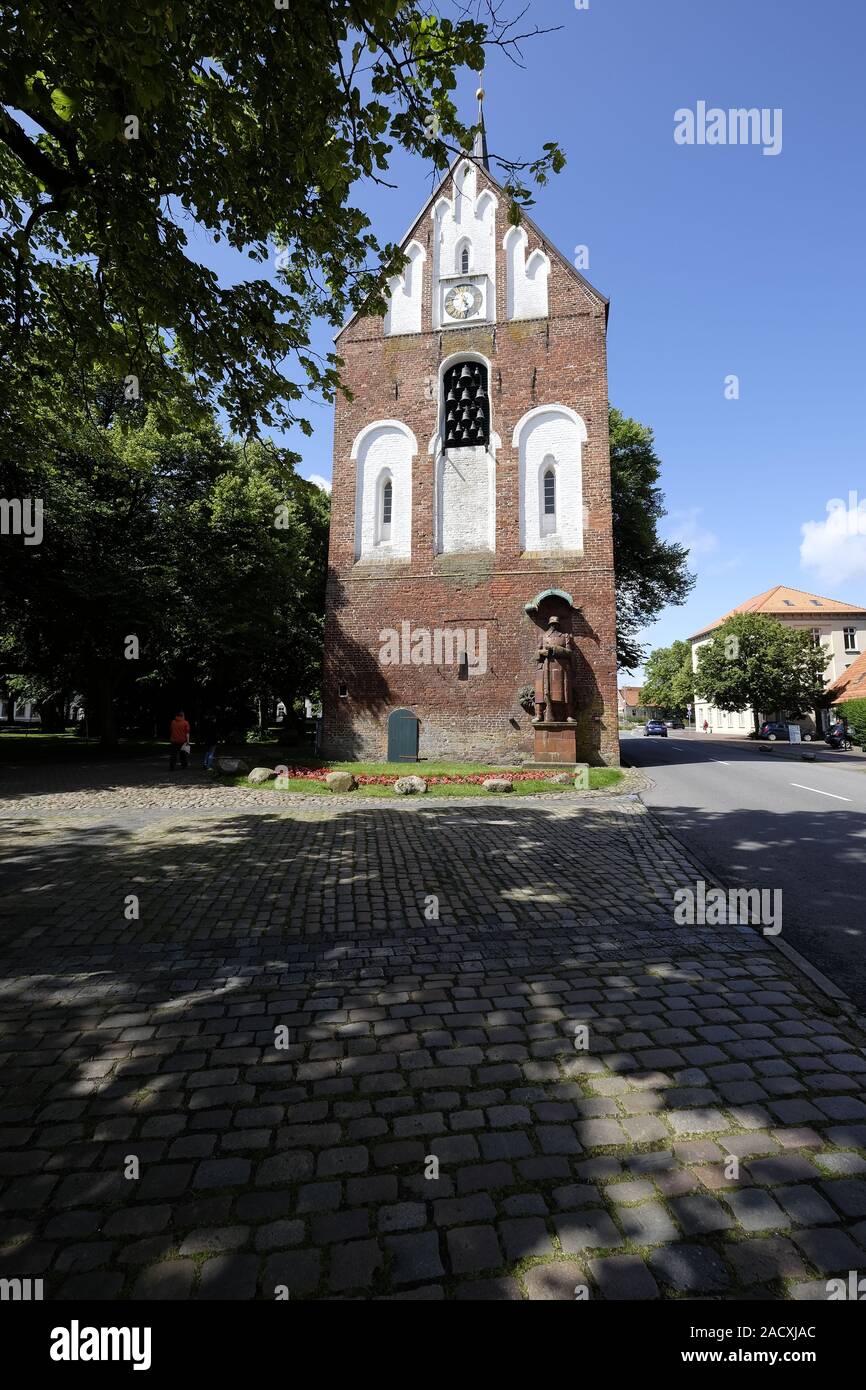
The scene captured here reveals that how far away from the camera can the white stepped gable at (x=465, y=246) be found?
18969 millimetres

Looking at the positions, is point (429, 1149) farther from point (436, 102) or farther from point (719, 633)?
point (719, 633)

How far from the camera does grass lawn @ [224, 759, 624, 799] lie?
1286 centimetres

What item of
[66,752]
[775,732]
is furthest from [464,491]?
[775,732]

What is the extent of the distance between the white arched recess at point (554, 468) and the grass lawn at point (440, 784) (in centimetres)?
691

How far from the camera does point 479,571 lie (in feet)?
59.4

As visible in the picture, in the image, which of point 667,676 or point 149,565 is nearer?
point 149,565

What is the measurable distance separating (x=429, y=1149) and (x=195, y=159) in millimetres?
7631

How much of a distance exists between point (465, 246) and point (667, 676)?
234 ft

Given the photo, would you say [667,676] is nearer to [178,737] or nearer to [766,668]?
[766,668]

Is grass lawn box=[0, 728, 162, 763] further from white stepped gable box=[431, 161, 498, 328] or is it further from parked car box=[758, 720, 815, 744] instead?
parked car box=[758, 720, 815, 744]

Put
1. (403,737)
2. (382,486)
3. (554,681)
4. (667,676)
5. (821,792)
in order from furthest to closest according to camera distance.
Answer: (667,676) < (382,486) < (403,737) < (554,681) < (821,792)

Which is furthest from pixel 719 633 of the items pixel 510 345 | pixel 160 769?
pixel 160 769

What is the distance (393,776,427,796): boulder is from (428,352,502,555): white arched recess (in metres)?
8.44

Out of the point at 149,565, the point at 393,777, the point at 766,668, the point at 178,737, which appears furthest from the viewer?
the point at 766,668
